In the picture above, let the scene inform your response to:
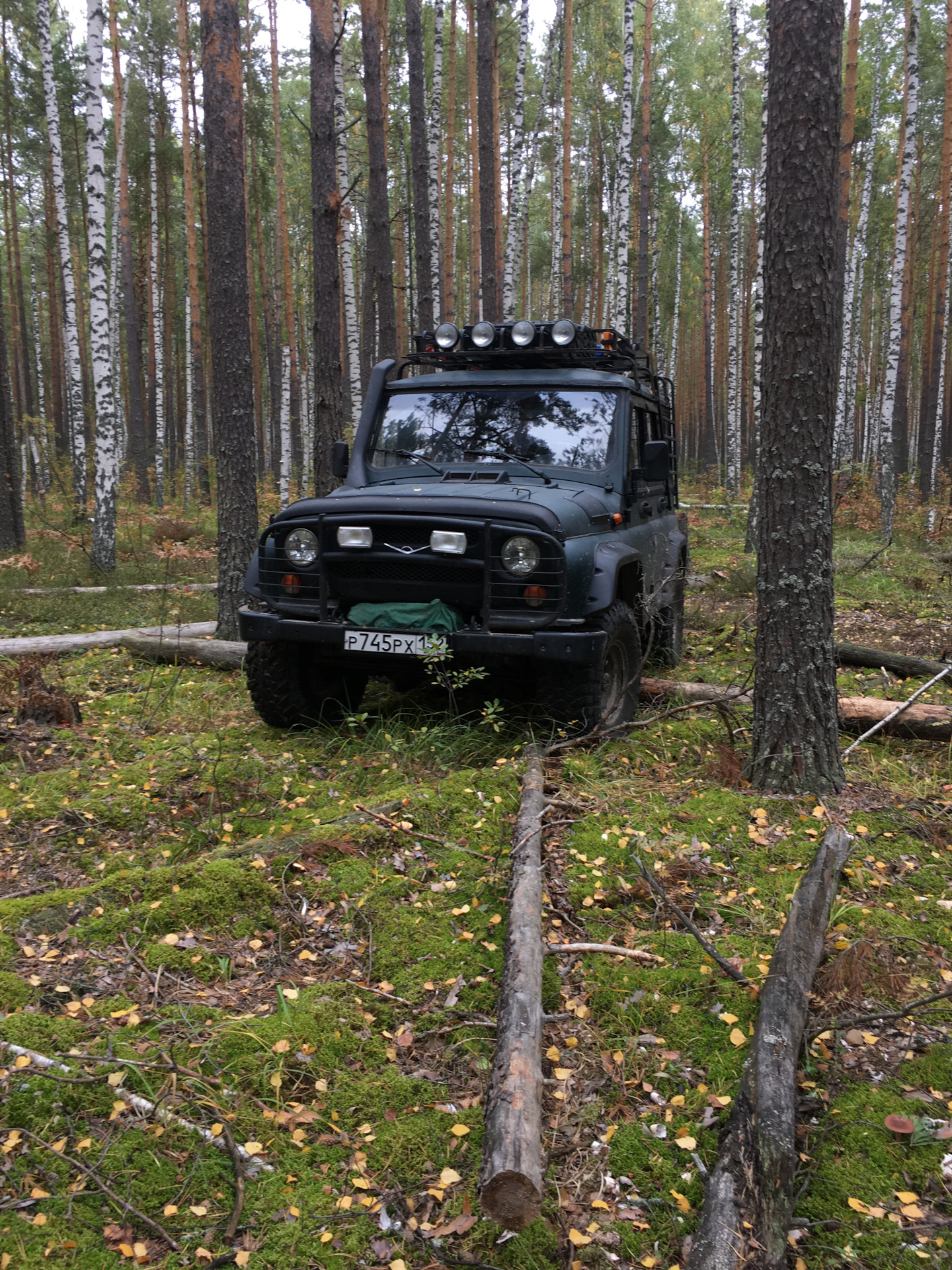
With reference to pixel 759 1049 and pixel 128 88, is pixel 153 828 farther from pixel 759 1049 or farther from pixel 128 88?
pixel 128 88

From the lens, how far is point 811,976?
2844mm

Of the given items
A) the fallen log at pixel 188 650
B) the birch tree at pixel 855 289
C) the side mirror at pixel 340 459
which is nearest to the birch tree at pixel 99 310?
the fallen log at pixel 188 650

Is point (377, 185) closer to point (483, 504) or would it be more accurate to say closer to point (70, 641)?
point (70, 641)

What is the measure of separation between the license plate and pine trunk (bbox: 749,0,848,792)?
1682mm

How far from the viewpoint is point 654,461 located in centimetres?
575

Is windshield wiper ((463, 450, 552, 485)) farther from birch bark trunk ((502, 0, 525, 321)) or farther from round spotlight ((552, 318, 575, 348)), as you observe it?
birch bark trunk ((502, 0, 525, 321))

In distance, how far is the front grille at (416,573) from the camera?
4.64 metres

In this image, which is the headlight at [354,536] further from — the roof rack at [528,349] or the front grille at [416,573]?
the roof rack at [528,349]

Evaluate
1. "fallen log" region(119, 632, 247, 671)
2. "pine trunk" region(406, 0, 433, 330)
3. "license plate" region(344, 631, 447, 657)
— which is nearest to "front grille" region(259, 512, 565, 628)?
"license plate" region(344, 631, 447, 657)

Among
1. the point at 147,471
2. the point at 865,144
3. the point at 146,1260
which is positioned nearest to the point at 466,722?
the point at 146,1260

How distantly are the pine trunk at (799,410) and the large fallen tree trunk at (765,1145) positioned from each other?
1636 millimetres

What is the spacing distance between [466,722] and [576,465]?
1.83m

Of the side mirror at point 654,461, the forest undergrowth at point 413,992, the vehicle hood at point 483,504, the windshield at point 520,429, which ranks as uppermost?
the windshield at point 520,429

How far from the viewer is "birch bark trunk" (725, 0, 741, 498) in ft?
55.5
